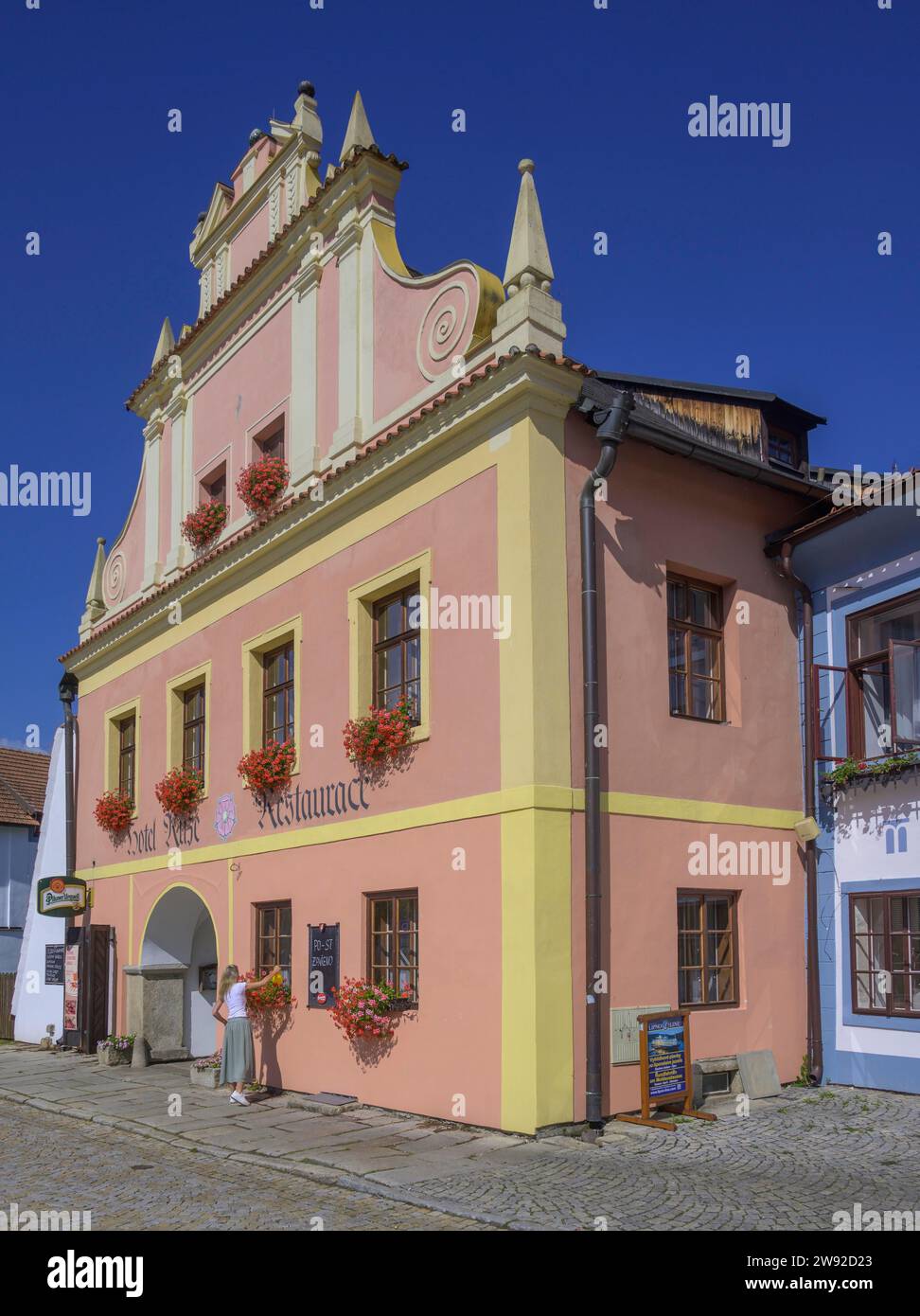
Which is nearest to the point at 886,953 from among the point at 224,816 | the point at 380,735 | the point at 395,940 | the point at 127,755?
the point at 395,940

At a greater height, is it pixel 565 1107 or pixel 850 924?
pixel 850 924

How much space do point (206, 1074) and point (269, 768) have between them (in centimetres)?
371

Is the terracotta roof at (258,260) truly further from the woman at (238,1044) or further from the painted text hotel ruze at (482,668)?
the woman at (238,1044)

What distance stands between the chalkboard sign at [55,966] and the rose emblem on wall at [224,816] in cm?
619

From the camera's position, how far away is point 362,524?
14.2 m

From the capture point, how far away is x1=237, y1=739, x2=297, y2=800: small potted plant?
598 inches

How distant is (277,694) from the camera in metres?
16.2

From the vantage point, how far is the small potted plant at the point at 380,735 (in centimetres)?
1291

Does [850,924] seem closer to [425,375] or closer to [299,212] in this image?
[425,375]

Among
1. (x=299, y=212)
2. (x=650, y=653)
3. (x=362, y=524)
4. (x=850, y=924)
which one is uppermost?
(x=299, y=212)

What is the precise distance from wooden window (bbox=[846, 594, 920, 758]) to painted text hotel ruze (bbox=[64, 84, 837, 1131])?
73 cm

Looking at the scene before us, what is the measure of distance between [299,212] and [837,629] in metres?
8.33

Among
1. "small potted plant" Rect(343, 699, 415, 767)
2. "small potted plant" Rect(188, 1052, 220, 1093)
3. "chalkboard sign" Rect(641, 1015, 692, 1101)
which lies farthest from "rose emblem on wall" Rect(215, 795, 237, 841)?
"chalkboard sign" Rect(641, 1015, 692, 1101)
